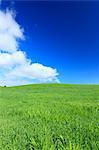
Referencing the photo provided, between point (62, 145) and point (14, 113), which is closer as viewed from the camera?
point (62, 145)

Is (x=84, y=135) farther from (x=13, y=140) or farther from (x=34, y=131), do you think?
(x=13, y=140)

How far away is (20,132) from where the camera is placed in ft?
22.0

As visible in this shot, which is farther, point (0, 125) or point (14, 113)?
point (14, 113)

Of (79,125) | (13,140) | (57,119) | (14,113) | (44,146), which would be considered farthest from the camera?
(14,113)

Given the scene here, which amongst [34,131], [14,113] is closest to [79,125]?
[34,131]

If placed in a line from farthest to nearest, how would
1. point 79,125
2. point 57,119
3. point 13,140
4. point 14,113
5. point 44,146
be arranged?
point 14,113 → point 57,119 → point 79,125 → point 13,140 → point 44,146

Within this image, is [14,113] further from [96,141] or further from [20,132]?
[96,141]

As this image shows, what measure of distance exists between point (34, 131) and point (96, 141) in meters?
1.86

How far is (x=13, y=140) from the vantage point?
19.8 feet

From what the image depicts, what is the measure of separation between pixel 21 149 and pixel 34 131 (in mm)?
1088

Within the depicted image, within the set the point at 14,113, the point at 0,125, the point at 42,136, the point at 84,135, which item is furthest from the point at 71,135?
the point at 14,113

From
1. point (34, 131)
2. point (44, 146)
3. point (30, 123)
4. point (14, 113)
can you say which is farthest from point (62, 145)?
point (14, 113)

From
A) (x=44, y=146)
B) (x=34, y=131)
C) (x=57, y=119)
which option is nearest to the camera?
(x=44, y=146)

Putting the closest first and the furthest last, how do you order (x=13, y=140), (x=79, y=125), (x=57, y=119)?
1. (x=13, y=140)
2. (x=79, y=125)
3. (x=57, y=119)
